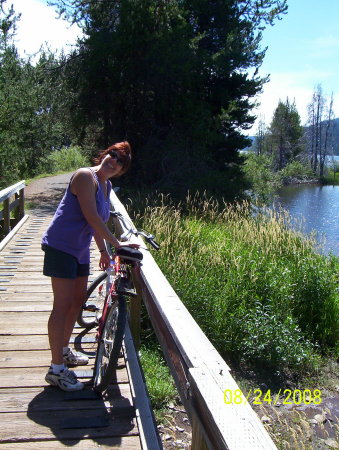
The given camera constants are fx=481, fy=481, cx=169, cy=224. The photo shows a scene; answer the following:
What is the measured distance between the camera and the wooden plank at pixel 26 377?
3336mm

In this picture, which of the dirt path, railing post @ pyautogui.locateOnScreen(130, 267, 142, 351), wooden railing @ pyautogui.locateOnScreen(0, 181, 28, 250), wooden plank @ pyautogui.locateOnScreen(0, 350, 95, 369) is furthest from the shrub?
wooden plank @ pyautogui.locateOnScreen(0, 350, 95, 369)

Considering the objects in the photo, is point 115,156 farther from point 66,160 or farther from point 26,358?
point 66,160

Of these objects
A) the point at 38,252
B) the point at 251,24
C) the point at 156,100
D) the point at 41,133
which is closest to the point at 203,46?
the point at 251,24

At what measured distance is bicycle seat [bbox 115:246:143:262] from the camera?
10.1 ft

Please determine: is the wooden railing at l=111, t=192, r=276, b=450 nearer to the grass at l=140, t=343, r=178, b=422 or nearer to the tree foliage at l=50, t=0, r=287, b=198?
the grass at l=140, t=343, r=178, b=422

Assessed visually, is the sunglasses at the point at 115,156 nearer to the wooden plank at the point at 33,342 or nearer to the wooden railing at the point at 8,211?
the wooden plank at the point at 33,342

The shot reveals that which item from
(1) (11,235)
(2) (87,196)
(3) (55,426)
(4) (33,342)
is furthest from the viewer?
(1) (11,235)

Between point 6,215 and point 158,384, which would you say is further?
point 6,215

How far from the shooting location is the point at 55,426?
283cm

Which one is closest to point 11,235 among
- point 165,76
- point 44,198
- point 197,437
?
point 197,437

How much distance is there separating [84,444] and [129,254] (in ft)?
3.71

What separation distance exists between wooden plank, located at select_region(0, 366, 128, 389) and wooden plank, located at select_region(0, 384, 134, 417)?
7cm

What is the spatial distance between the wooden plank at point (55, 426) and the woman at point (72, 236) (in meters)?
0.29

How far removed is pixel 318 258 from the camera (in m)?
8.85
